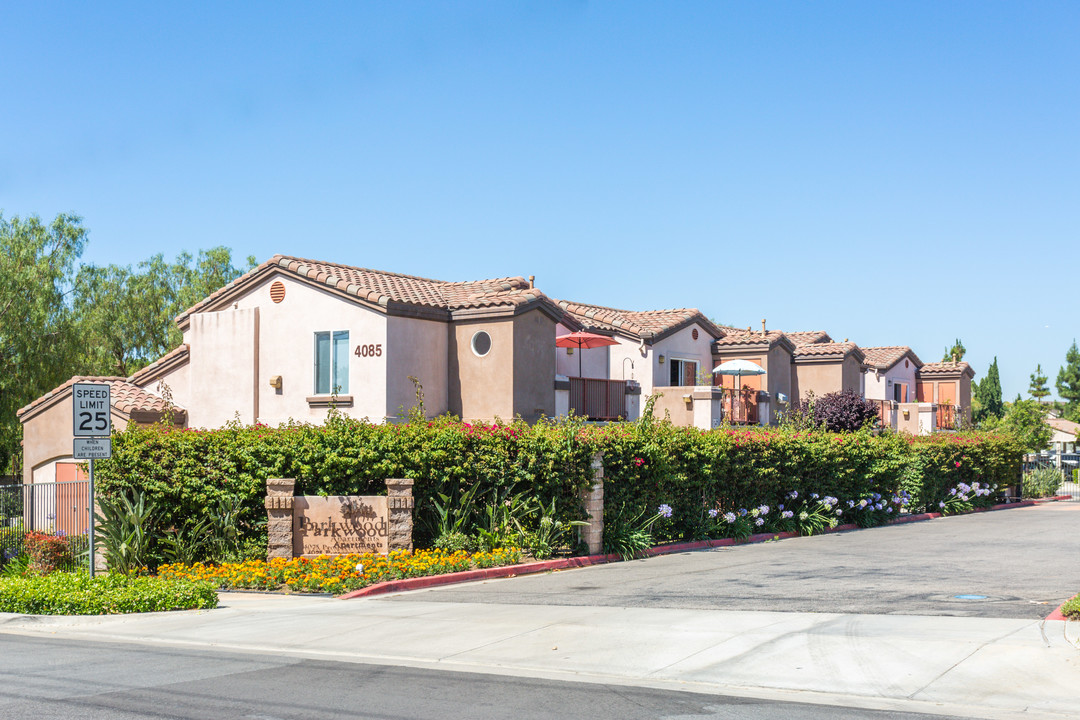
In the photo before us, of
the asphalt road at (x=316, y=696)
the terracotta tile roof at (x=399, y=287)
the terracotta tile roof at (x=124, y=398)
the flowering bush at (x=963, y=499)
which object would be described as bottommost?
the flowering bush at (x=963, y=499)

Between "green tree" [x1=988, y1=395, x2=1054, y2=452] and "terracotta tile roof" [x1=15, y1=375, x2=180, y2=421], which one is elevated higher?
"terracotta tile roof" [x1=15, y1=375, x2=180, y2=421]

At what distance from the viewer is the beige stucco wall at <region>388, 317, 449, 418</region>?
26.1 metres

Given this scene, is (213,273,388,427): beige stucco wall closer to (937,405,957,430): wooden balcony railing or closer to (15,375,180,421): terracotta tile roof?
(15,375,180,421): terracotta tile roof

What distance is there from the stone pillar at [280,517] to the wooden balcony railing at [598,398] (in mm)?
13829

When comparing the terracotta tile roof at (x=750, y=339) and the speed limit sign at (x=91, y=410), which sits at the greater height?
the terracotta tile roof at (x=750, y=339)

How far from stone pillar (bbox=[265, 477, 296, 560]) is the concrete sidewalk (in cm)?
325

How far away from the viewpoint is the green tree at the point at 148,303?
5497 cm

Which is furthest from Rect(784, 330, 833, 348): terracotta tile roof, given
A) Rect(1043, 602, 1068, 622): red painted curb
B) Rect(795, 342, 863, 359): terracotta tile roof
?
Rect(1043, 602, 1068, 622): red painted curb

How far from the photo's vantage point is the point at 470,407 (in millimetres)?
27328

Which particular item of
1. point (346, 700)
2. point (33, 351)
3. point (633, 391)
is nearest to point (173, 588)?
point (346, 700)

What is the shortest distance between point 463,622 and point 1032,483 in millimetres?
35914

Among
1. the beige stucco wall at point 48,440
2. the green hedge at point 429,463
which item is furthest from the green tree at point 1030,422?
the beige stucco wall at point 48,440

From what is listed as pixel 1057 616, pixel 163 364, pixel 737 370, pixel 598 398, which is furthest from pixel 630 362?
pixel 1057 616

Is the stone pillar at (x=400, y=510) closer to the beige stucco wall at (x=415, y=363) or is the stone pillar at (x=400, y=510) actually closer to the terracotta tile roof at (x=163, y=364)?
the beige stucco wall at (x=415, y=363)
